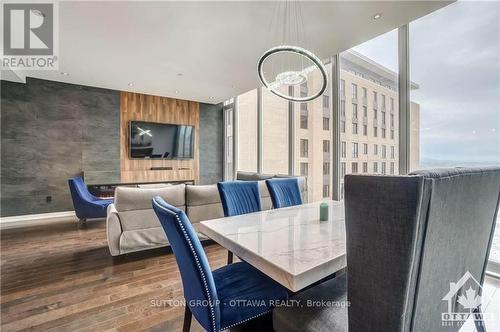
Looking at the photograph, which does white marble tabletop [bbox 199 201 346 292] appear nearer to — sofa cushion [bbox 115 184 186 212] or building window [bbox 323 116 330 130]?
sofa cushion [bbox 115 184 186 212]

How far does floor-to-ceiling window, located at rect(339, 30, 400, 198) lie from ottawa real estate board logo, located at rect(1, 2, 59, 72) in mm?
4191

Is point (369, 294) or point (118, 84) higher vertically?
point (118, 84)

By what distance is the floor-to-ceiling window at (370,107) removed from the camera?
10.9 feet

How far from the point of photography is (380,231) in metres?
0.74

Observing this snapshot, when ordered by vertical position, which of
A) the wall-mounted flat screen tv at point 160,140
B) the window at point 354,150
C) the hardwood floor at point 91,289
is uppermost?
the wall-mounted flat screen tv at point 160,140

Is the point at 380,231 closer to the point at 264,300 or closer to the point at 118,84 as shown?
the point at 264,300

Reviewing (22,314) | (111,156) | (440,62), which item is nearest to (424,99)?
(440,62)

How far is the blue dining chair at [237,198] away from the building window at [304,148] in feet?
9.57

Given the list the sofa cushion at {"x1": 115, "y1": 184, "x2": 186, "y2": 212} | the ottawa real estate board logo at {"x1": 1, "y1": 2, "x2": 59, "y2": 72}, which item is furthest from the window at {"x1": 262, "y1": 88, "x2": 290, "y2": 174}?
the ottawa real estate board logo at {"x1": 1, "y1": 2, "x2": 59, "y2": 72}

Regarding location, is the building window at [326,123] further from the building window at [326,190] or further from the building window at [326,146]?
the building window at [326,190]

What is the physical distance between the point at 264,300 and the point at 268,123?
4.95 m

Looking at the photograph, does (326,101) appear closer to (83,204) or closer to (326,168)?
(326,168)

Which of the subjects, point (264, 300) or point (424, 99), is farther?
point (424, 99)

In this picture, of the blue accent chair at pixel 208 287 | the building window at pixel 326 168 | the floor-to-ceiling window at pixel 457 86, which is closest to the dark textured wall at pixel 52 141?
the building window at pixel 326 168
